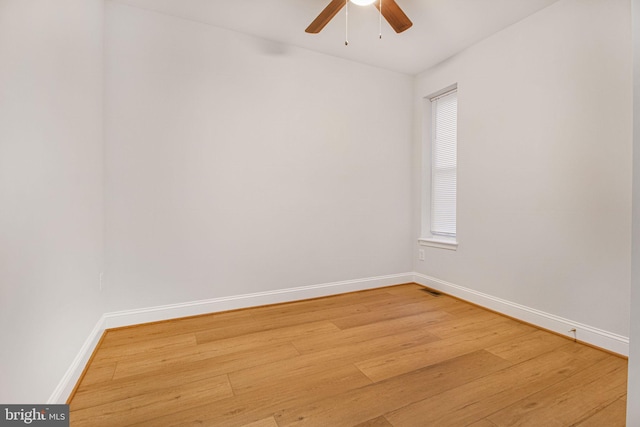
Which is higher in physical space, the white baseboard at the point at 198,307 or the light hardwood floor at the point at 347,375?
the white baseboard at the point at 198,307

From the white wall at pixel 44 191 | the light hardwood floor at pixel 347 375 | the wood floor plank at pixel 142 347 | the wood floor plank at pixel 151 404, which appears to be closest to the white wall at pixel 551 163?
the light hardwood floor at pixel 347 375

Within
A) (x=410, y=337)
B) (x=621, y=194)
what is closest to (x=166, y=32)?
(x=410, y=337)

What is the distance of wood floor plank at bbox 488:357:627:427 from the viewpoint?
1.24m

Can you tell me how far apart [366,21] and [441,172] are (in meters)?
1.80

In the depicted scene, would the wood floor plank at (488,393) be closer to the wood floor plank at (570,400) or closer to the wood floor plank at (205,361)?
the wood floor plank at (570,400)

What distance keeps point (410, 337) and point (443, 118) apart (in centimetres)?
250

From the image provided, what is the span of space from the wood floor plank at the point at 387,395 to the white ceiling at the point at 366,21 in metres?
2.63

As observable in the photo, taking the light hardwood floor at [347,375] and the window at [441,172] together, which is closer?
the light hardwood floor at [347,375]

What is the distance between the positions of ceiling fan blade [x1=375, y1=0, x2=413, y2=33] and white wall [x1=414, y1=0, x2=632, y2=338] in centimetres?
114

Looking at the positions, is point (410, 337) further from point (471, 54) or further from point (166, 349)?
point (471, 54)

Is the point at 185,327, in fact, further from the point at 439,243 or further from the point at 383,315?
the point at 439,243

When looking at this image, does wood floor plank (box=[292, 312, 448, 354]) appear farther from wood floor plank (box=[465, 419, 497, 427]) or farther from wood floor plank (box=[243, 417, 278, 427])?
wood floor plank (box=[465, 419, 497, 427])

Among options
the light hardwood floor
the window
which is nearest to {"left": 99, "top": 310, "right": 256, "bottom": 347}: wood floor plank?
the light hardwood floor

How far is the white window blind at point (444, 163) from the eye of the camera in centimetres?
311
